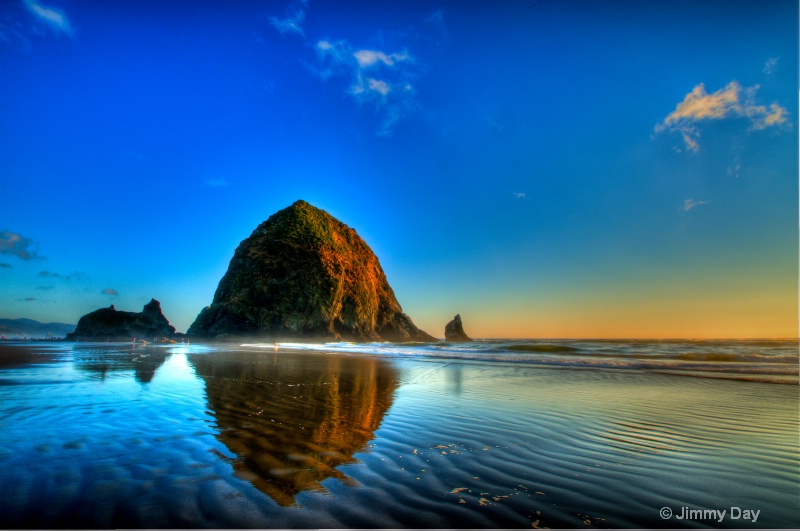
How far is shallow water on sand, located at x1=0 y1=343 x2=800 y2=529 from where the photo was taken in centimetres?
244

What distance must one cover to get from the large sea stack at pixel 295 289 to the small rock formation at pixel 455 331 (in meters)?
26.0

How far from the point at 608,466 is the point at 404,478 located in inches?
81.5

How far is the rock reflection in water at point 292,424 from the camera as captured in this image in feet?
10.4

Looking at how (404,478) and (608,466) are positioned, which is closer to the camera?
(404,478)

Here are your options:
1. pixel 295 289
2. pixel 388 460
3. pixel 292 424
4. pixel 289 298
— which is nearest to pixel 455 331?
pixel 295 289

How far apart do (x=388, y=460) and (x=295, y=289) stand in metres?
67.2

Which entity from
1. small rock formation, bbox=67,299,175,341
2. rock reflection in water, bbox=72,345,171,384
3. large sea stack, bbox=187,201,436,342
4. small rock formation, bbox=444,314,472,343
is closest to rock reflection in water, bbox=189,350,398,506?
rock reflection in water, bbox=72,345,171,384

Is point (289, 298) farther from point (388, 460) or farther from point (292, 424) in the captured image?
point (388, 460)

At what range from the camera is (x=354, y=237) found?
95812 mm

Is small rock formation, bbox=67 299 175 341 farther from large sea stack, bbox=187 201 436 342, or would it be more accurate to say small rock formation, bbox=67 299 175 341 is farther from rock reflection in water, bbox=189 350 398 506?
rock reflection in water, bbox=189 350 398 506

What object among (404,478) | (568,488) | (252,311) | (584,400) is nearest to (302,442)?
(404,478)

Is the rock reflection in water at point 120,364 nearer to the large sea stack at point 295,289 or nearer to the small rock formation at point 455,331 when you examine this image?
the large sea stack at point 295,289

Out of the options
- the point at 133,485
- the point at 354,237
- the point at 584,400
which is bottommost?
the point at 584,400

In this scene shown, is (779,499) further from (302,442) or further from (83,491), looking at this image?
(83,491)
